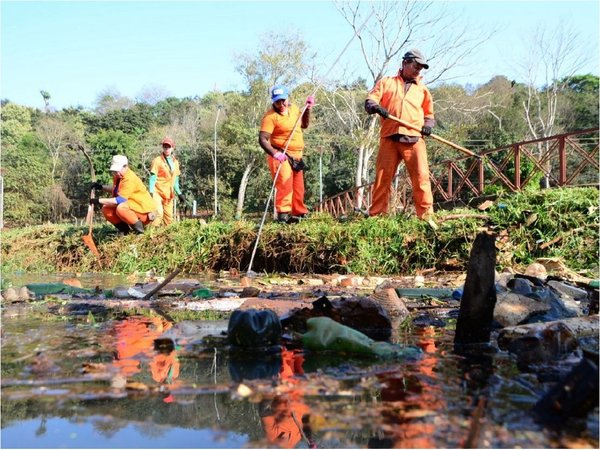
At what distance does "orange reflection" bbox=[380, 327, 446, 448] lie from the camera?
1358mm

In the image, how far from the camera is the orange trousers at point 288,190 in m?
7.41

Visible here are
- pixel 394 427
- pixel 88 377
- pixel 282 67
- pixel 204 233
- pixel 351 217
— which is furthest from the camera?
pixel 282 67

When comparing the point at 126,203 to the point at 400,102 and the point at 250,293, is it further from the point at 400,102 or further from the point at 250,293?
the point at 250,293

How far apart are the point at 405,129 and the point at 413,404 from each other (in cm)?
551

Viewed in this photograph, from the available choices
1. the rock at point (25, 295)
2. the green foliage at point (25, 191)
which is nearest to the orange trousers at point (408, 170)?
the rock at point (25, 295)

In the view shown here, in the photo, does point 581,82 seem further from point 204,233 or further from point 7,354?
point 7,354

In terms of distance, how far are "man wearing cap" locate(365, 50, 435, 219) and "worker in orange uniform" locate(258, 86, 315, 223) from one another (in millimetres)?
964

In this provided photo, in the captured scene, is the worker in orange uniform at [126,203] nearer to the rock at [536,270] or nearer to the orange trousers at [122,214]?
the orange trousers at [122,214]

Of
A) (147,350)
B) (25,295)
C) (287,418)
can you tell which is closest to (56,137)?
(25,295)

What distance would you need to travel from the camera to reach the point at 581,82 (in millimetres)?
51312

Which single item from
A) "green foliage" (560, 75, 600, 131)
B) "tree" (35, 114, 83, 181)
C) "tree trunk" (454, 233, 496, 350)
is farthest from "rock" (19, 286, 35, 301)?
"tree" (35, 114, 83, 181)

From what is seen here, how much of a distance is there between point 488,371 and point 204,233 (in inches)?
209

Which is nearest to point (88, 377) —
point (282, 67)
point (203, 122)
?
point (282, 67)

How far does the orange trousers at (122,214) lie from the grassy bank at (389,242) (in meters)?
0.59
